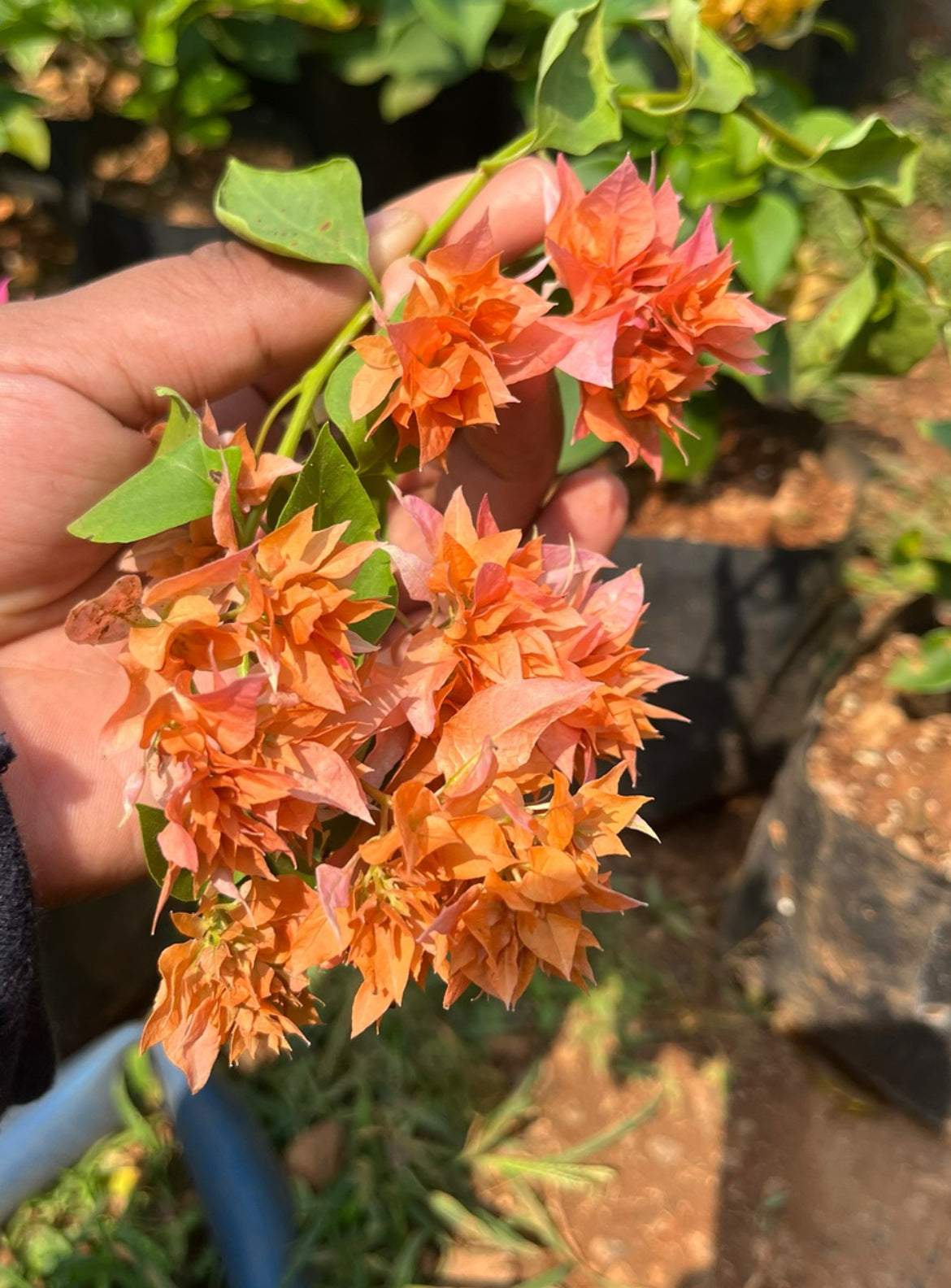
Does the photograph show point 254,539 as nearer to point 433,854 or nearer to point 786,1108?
point 433,854

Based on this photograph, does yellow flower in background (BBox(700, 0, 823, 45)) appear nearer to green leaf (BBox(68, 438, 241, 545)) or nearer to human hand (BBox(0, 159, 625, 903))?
human hand (BBox(0, 159, 625, 903))

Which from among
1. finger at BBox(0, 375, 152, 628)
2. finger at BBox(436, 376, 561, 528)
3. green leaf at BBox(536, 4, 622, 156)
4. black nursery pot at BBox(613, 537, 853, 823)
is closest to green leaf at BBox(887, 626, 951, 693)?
black nursery pot at BBox(613, 537, 853, 823)

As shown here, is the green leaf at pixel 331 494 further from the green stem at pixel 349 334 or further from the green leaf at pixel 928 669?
the green leaf at pixel 928 669

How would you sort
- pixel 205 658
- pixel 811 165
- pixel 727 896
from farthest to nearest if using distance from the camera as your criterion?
pixel 727 896 < pixel 811 165 < pixel 205 658

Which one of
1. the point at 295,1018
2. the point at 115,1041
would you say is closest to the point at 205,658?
the point at 295,1018

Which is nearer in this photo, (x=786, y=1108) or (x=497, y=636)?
(x=497, y=636)

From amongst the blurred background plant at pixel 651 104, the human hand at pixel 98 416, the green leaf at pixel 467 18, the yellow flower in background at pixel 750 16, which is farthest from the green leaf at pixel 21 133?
the yellow flower in background at pixel 750 16
